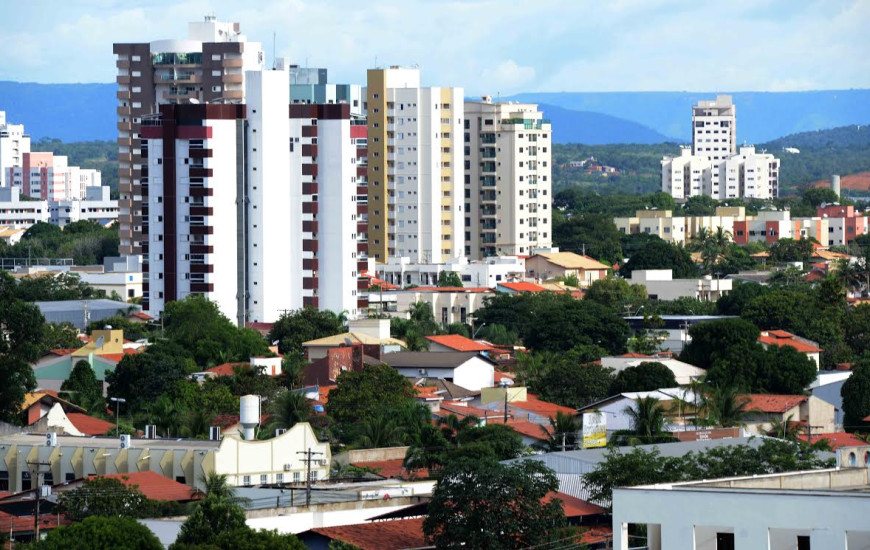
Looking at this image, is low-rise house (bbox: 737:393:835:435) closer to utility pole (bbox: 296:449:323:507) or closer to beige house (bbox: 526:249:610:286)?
utility pole (bbox: 296:449:323:507)

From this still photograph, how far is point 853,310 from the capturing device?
83438 mm

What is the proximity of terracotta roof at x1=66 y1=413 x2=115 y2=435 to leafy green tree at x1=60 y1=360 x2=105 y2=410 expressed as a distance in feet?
14.9

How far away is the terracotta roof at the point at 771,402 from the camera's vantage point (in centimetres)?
5672

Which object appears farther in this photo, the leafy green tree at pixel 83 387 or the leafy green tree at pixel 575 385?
the leafy green tree at pixel 575 385

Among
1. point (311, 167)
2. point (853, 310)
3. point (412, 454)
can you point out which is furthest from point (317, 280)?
point (412, 454)

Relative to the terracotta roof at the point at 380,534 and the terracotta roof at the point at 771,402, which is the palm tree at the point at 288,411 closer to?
the terracotta roof at the point at 380,534

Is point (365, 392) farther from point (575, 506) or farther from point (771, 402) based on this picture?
point (575, 506)

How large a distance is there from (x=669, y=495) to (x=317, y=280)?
61665mm

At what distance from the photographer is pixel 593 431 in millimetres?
49125

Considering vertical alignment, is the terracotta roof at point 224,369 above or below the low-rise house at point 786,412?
above

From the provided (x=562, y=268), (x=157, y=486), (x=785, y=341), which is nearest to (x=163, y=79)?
(x=562, y=268)

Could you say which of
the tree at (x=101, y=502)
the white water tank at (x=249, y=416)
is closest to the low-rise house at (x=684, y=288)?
the white water tank at (x=249, y=416)

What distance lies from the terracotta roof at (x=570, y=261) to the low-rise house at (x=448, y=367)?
49.5 metres

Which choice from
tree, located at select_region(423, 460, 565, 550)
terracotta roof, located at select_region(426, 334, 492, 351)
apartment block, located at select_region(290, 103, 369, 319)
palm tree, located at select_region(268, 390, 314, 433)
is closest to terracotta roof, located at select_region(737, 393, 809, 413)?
palm tree, located at select_region(268, 390, 314, 433)
